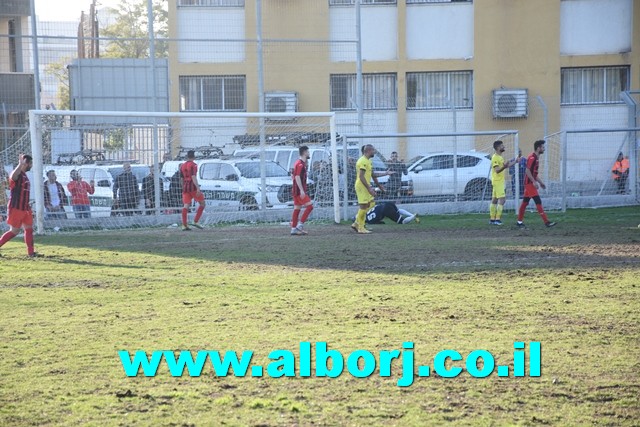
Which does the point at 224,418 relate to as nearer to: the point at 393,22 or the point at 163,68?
the point at 163,68

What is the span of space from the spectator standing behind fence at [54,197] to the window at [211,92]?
31.3ft

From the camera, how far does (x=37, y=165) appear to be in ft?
65.6

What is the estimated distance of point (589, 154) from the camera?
90.5 feet

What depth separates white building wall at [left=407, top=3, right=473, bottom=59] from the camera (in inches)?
1293

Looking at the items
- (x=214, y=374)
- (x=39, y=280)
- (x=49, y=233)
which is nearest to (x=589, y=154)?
(x=49, y=233)

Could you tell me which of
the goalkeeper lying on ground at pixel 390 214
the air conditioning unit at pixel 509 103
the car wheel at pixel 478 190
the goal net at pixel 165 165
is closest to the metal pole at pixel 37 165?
the goal net at pixel 165 165

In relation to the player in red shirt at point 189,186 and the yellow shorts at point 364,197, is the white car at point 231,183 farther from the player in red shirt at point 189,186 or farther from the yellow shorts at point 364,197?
the yellow shorts at point 364,197

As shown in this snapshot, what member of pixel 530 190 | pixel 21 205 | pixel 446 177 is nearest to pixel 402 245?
pixel 530 190

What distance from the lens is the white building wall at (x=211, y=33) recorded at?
26562 millimetres

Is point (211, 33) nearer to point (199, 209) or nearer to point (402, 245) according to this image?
point (199, 209)

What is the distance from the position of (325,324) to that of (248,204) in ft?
46.9

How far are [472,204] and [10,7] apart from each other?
1367cm

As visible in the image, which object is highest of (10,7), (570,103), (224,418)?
(10,7)

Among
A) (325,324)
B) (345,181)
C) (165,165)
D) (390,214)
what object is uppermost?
(165,165)
